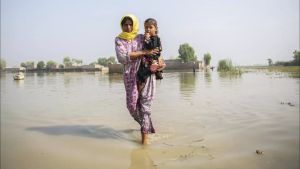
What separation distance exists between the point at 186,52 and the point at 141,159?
7824 centimetres

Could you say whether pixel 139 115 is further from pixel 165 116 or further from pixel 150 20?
pixel 165 116

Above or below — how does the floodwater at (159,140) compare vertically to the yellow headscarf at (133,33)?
below

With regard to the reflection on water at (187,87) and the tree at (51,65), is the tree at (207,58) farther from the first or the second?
the reflection on water at (187,87)

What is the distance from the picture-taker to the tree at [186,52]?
79.7 metres

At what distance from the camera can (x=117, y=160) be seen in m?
2.91

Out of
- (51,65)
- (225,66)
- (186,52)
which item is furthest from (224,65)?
(51,65)

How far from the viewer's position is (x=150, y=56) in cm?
362

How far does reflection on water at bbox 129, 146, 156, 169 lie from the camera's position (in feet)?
8.93

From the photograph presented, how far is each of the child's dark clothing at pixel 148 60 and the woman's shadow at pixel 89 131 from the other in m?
0.84

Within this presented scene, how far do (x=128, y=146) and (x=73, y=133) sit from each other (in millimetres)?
1102

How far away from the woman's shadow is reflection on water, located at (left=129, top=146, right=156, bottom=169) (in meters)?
0.52

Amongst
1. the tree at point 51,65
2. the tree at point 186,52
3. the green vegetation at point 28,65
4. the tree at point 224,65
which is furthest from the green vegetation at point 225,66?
the green vegetation at point 28,65

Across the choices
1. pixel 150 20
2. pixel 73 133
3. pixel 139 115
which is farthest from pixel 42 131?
pixel 150 20

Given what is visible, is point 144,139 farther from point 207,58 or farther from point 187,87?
point 207,58
